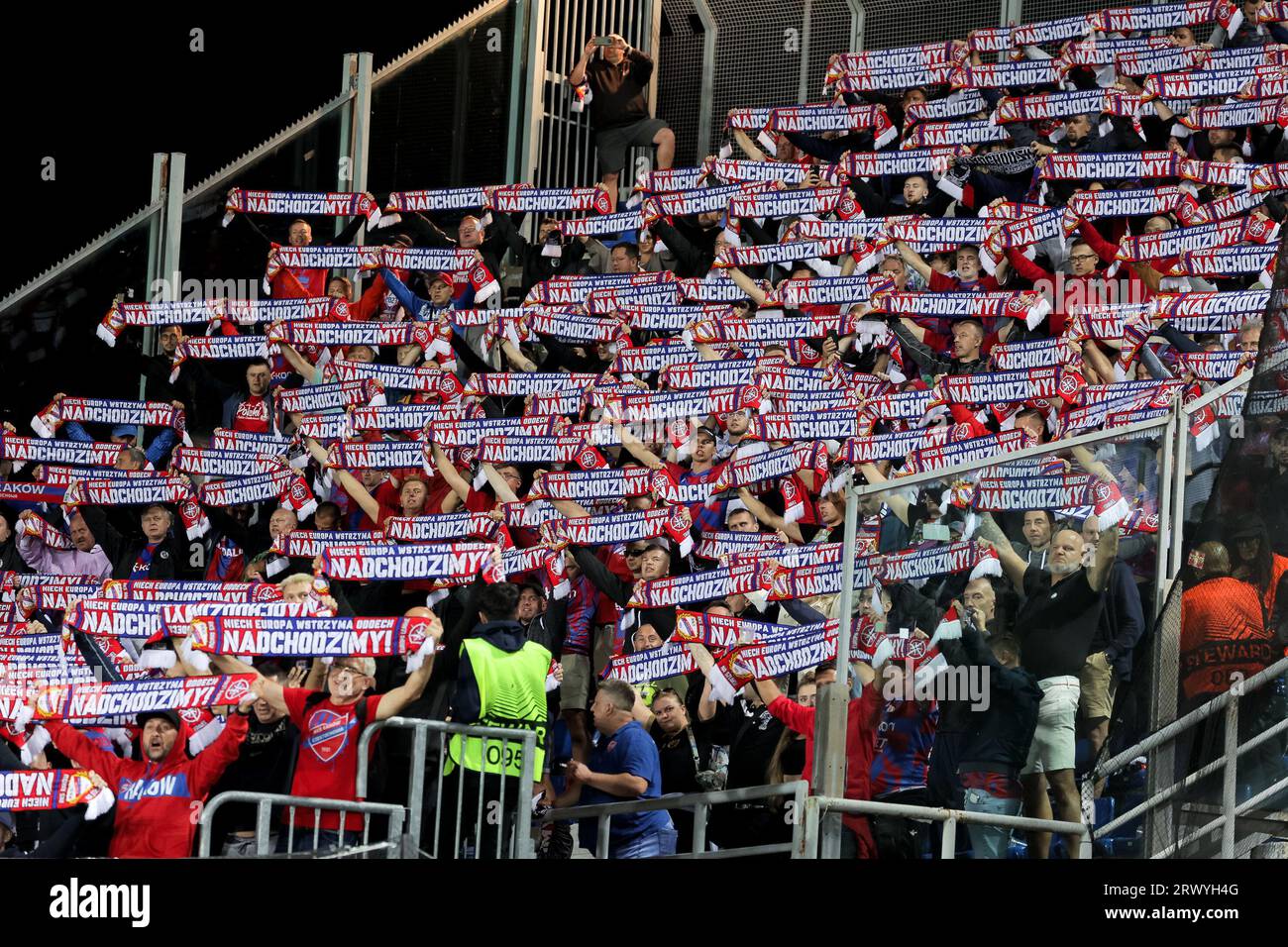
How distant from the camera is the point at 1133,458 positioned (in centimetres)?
677

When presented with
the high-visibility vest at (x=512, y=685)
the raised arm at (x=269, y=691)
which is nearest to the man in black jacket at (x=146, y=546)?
the raised arm at (x=269, y=691)

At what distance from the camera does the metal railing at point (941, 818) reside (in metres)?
6.51

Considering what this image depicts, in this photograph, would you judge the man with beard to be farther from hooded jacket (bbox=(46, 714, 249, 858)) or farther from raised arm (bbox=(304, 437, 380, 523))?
raised arm (bbox=(304, 437, 380, 523))

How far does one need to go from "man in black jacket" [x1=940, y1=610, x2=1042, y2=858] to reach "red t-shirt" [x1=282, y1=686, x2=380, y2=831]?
264cm

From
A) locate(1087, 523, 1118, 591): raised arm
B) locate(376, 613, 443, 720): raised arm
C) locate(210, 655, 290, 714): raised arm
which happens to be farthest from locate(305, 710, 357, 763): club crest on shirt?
locate(1087, 523, 1118, 591): raised arm

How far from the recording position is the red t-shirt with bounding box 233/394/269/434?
13469 millimetres

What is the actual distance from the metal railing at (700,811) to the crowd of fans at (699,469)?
142 mm

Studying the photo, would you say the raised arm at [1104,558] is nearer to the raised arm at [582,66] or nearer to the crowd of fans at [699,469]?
the crowd of fans at [699,469]

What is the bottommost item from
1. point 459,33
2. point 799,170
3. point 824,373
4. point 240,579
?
point 240,579

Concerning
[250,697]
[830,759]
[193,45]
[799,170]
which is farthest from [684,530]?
[193,45]

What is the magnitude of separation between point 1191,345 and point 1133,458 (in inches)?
187

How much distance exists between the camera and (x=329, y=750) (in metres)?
8.41
